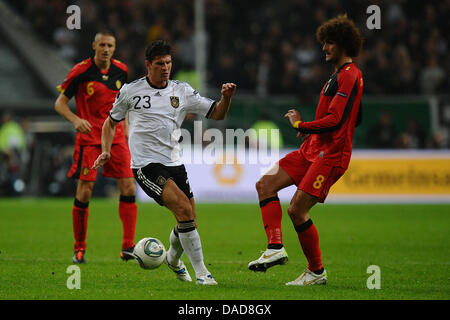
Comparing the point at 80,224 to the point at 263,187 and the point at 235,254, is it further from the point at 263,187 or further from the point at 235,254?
the point at 263,187

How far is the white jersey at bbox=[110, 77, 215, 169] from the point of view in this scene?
7668mm

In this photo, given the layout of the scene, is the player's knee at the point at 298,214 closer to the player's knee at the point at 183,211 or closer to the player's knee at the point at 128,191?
the player's knee at the point at 183,211

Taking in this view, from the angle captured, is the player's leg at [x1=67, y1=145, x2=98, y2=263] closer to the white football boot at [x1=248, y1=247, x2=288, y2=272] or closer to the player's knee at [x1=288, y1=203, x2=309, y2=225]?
the white football boot at [x1=248, y1=247, x2=288, y2=272]

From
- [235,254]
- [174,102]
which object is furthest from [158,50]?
[235,254]

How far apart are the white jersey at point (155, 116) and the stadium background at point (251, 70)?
39.3 feet

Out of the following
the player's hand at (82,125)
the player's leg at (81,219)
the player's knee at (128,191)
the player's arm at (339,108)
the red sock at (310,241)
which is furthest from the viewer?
the player's knee at (128,191)

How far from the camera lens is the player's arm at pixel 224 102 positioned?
24.1ft

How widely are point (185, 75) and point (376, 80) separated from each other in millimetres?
5601

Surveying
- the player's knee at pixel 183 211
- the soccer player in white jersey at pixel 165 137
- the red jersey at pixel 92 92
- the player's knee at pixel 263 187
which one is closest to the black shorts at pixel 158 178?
the soccer player in white jersey at pixel 165 137

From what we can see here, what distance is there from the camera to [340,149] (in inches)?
295

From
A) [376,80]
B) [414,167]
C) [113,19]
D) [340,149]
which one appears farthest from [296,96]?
[340,149]

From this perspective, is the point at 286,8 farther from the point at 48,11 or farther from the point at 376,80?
the point at 48,11

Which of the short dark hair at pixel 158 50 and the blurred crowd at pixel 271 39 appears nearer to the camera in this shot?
the short dark hair at pixel 158 50

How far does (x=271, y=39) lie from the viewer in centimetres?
2439
